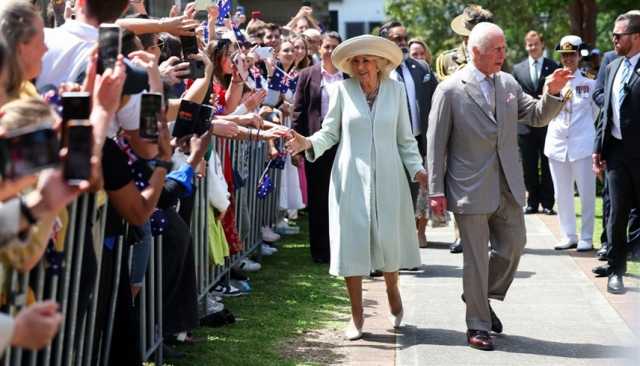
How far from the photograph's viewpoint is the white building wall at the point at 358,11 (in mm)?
53219

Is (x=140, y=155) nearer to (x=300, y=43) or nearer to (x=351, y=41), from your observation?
(x=351, y=41)

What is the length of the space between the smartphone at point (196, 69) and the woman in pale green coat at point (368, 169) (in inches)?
44.1

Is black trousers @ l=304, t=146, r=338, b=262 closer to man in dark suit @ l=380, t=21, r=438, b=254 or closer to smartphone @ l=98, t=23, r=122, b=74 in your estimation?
man in dark suit @ l=380, t=21, r=438, b=254

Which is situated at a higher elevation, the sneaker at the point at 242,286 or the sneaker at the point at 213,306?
the sneaker at the point at 213,306

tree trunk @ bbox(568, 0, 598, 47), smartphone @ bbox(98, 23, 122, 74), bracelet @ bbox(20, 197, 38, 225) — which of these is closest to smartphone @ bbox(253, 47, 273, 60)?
smartphone @ bbox(98, 23, 122, 74)

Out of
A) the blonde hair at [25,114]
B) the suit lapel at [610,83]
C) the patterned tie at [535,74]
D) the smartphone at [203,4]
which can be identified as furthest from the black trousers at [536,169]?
the blonde hair at [25,114]

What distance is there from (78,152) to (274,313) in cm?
514

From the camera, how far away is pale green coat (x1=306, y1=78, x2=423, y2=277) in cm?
803

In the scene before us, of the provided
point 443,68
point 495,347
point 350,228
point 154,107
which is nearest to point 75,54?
point 154,107

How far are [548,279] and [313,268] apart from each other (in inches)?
85.9

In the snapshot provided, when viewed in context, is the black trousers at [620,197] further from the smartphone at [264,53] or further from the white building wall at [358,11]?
the white building wall at [358,11]

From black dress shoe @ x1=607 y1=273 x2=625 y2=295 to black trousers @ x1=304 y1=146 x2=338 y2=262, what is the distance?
9.19 feet

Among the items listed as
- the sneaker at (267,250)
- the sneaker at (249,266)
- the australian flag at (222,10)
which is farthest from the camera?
the sneaker at (267,250)

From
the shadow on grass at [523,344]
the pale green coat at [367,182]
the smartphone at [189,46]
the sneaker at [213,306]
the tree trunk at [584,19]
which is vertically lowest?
the shadow on grass at [523,344]
